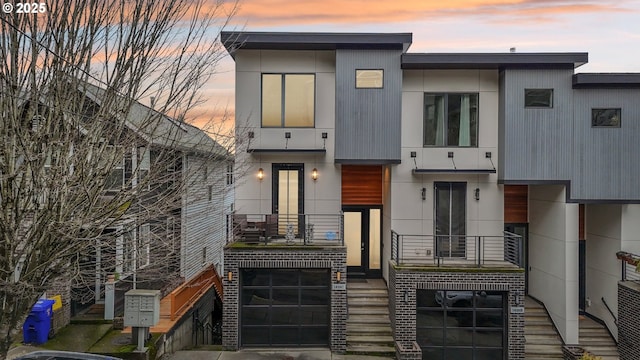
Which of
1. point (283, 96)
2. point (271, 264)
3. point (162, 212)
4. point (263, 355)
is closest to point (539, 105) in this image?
point (283, 96)

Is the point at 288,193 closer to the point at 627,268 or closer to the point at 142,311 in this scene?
the point at 142,311

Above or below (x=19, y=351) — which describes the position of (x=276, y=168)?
Answer: above

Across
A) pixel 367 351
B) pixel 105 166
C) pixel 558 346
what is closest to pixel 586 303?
pixel 558 346

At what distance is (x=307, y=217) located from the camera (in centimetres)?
1369

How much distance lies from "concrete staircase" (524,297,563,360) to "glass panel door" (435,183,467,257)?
110 inches

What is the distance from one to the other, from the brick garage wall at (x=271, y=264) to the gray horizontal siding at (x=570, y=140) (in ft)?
19.1

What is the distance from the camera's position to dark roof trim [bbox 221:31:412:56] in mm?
12891

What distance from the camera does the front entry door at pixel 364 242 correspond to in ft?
48.9

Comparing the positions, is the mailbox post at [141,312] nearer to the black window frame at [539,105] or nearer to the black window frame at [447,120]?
the black window frame at [447,120]

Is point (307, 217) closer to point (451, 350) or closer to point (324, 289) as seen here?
point (324, 289)

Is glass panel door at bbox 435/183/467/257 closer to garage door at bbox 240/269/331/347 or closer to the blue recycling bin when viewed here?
garage door at bbox 240/269/331/347

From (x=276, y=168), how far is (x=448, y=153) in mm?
5385

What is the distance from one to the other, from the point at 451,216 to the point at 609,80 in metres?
6.01

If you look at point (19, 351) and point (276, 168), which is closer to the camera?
point (19, 351)
